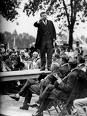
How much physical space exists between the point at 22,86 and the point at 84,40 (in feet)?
4.19

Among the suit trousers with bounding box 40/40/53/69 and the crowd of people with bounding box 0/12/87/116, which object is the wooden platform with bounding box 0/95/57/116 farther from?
the suit trousers with bounding box 40/40/53/69

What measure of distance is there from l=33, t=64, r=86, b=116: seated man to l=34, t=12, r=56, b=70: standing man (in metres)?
0.93

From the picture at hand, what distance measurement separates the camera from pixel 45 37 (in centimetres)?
638

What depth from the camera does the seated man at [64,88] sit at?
5059 mm

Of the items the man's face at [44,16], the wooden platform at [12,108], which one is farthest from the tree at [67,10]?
the wooden platform at [12,108]

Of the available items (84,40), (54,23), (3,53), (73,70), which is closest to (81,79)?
(73,70)

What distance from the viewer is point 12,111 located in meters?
5.92

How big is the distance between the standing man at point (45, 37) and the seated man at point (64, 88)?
927mm

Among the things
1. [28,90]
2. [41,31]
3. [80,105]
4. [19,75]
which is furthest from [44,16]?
[80,105]

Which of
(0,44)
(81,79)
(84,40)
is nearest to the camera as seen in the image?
(81,79)

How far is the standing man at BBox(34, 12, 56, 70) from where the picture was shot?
236 inches

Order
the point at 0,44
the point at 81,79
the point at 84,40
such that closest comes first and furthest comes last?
the point at 81,79
the point at 84,40
the point at 0,44

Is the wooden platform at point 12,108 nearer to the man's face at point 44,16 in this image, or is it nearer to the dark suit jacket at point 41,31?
the dark suit jacket at point 41,31

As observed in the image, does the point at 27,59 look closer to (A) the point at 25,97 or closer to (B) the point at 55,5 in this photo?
(A) the point at 25,97
